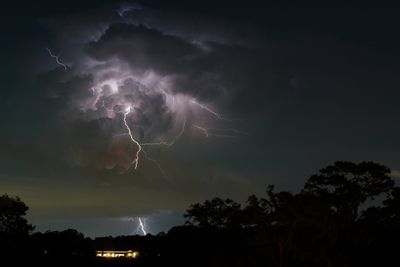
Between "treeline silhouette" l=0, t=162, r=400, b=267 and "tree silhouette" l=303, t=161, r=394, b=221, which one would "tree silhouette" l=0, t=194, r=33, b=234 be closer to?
"treeline silhouette" l=0, t=162, r=400, b=267

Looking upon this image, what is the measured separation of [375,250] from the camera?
3653cm

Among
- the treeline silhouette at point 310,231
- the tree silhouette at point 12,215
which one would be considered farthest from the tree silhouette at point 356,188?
the tree silhouette at point 12,215

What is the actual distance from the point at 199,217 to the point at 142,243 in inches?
309

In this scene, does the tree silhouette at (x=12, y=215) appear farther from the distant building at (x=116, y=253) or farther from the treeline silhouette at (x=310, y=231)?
the distant building at (x=116, y=253)

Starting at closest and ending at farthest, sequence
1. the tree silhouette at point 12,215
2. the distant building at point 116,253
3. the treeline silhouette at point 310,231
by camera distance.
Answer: the treeline silhouette at point 310,231 → the tree silhouette at point 12,215 → the distant building at point 116,253

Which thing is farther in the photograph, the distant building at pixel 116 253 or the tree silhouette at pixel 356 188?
the distant building at pixel 116 253

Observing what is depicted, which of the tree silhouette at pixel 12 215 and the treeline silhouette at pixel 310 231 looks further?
A: the tree silhouette at pixel 12 215

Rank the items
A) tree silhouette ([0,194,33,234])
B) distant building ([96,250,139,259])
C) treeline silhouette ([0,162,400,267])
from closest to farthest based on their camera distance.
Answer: treeline silhouette ([0,162,400,267]) < tree silhouette ([0,194,33,234]) < distant building ([96,250,139,259])

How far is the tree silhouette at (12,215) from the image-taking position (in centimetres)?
4544

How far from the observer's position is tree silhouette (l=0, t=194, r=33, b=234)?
45.4m

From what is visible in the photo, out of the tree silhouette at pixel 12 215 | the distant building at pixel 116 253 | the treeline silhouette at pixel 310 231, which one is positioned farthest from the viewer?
the distant building at pixel 116 253

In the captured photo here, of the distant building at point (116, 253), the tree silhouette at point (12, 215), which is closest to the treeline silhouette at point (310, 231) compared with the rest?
the tree silhouette at point (12, 215)

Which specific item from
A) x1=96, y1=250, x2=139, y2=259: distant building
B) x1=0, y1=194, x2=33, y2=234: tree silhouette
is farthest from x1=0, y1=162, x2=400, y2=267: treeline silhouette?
x1=96, y1=250, x2=139, y2=259: distant building

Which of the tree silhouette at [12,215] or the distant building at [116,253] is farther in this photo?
the distant building at [116,253]
